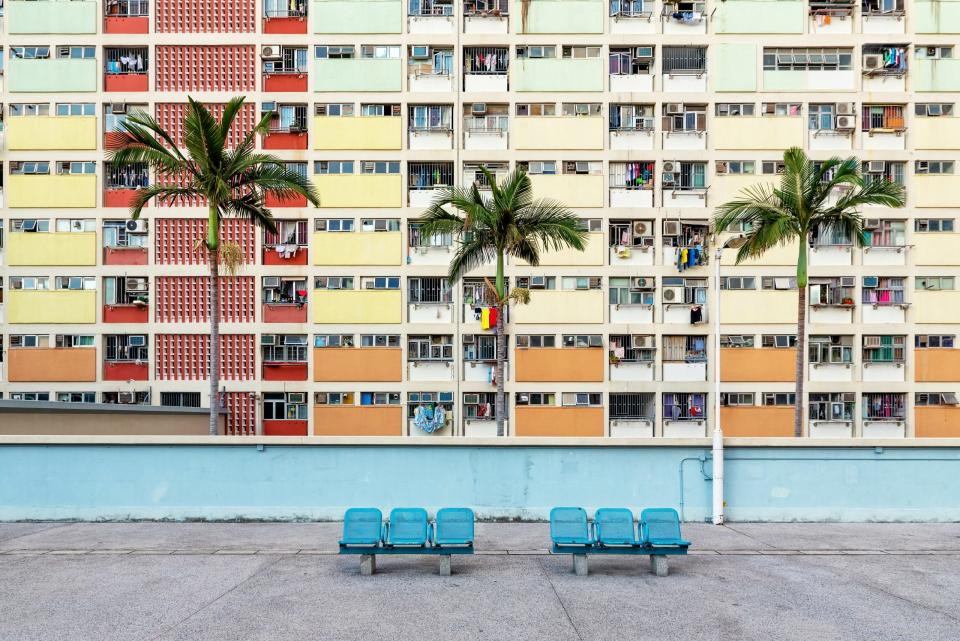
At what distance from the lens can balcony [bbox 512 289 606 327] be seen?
91.9ft

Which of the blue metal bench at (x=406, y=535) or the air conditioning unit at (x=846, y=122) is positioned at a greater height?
Result: the air conditioning unit at (x=846, y=122)

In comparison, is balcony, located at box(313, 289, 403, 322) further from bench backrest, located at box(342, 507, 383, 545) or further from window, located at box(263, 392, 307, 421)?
bench backrest, located at box(342, 507, 383, 545)

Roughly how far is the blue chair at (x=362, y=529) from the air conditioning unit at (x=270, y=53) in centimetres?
2284

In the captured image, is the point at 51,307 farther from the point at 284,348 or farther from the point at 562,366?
the point at 562,366

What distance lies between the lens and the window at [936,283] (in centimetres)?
2834

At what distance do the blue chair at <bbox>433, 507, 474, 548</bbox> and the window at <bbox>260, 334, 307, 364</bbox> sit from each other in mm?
17504

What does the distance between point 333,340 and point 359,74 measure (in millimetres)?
11659

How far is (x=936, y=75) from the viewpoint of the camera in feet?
93.8

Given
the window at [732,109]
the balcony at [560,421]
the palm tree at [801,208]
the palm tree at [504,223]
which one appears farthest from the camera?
the window at [732,109]

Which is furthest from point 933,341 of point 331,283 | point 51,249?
point 51,249

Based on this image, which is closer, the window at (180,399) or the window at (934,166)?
the window at (180,399)

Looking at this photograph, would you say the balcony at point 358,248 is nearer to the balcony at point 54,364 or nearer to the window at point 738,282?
the balcony at point 54,364

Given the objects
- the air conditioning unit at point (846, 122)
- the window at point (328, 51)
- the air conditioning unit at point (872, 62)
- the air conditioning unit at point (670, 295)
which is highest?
the window at point (328, 51)

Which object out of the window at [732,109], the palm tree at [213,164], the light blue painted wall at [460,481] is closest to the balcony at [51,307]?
the palm tree at [213,164]
